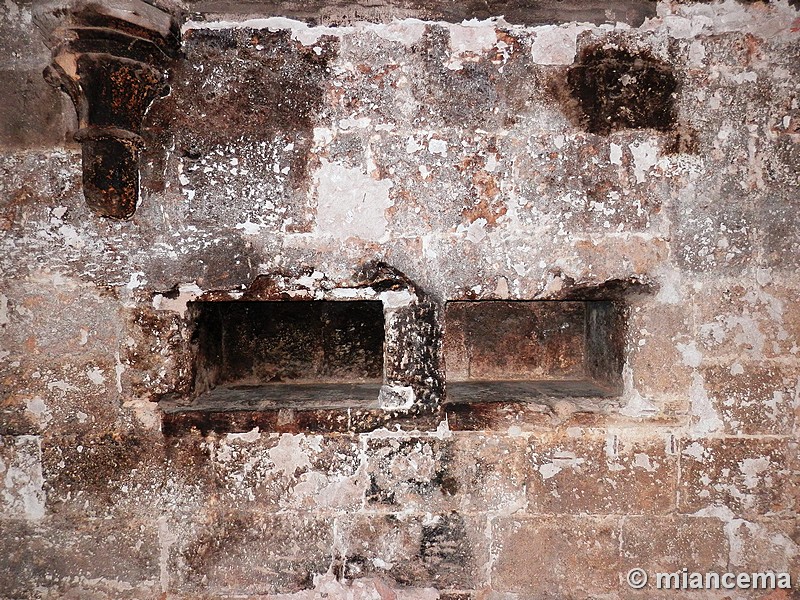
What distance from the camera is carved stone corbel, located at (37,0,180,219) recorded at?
1.76 m

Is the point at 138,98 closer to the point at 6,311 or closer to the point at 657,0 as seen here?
the point at 6,311

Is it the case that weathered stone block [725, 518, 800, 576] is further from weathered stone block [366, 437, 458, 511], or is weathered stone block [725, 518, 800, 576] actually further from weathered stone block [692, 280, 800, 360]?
weathered stone block [366, 437, 458, 511]

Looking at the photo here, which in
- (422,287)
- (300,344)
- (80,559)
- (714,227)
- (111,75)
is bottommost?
(80,559)

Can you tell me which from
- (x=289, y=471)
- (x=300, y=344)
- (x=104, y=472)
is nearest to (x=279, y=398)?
(x=289, y=471)

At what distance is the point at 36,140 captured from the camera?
1.98 metres

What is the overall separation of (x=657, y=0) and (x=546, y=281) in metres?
1.27

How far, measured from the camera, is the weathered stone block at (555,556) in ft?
6.93

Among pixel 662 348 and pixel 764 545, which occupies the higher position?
pixel 662 348

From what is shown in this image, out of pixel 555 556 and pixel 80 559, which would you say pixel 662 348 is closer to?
pixel 555 556

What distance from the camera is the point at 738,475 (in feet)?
6.86

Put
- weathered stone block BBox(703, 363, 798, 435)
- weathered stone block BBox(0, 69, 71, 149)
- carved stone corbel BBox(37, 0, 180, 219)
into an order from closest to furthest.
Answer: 1. carved stone corbel BBox(37, 0, 180, 219)
2. weathered stone block BBox(0, 69, 71, 149)
3. weathered stone block BBox(703, 363, 798, 435)

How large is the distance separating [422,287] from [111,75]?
1496mm

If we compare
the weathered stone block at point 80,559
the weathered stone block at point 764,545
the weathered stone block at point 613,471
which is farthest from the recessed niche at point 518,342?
the weathered stone block at point 80,559

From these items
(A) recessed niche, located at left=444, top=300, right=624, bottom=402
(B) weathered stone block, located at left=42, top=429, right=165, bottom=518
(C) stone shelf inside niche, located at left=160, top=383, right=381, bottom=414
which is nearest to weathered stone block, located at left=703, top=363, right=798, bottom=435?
(A) recessed niche, located at left=444, top=300, right=624, bottom=402
